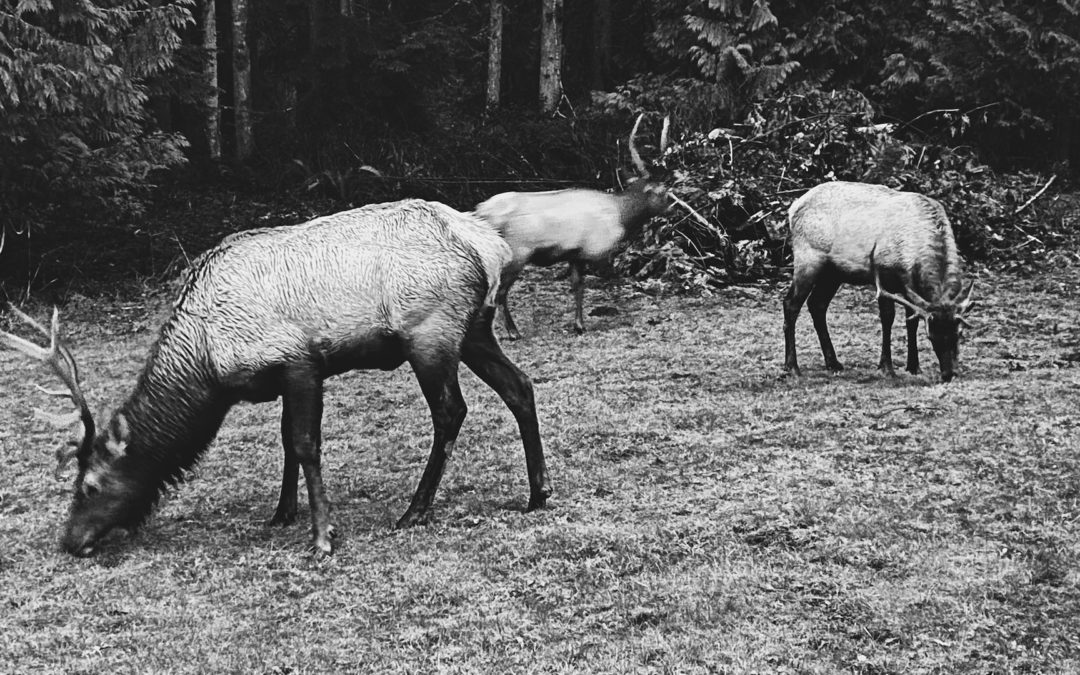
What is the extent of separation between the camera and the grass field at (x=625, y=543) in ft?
16.3

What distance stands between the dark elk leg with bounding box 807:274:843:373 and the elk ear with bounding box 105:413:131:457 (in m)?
6.34

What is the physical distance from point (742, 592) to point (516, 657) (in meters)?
1.21

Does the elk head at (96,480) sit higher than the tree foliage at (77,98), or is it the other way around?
the tree foliage at (77,98)

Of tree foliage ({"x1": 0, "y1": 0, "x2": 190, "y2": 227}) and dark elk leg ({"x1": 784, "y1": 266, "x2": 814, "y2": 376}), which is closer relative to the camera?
dark elk leg ({"x1": 784, "y1": 266, "x2": 814, "y2": 376})

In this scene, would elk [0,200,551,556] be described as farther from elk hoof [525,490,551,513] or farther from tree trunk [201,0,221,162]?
tree trunk [201,0,221,162]

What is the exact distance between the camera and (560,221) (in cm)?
1180

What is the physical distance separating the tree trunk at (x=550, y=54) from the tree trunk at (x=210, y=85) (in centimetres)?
586

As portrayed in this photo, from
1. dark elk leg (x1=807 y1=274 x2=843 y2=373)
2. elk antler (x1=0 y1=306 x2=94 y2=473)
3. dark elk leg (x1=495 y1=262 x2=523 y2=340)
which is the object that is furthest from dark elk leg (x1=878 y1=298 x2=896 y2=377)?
elk antler (x1=0 y1=306 x2=94 y2=473)

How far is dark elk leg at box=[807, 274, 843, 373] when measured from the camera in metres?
A: 10.3

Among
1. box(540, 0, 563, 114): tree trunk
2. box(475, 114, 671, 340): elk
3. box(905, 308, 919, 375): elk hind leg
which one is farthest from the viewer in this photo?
box(540, 0, 563, 114): tree trunk

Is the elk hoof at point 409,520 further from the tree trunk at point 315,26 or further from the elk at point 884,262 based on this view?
the tree trunk at point 315,26

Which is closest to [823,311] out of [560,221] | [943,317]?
[943,317]

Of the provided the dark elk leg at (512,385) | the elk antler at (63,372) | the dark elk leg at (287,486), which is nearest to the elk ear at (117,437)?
the elk antler at (63,372)

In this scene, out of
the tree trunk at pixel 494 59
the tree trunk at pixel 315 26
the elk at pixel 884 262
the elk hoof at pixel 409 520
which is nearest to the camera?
the elk hoof at pixel 409 520
